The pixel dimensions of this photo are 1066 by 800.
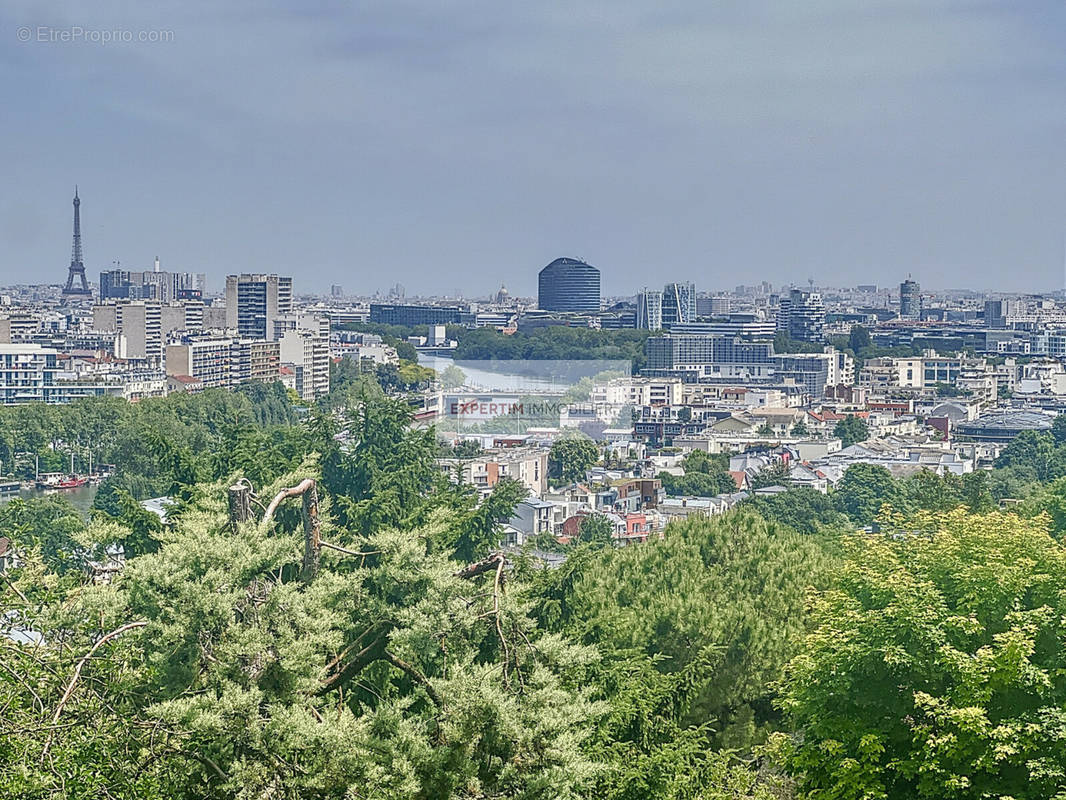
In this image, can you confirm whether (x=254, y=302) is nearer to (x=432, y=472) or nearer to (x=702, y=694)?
(x=432, y=472)

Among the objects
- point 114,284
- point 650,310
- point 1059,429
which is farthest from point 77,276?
point 1059,429

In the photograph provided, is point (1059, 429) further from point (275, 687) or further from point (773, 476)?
point (275, 687)

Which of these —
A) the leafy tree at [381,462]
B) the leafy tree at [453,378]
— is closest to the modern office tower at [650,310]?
the leafy tree at [453,378]

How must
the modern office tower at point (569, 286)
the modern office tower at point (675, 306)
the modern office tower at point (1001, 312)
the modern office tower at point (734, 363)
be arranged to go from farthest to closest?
1. the modern office tower at point (569, 286)
2. the modern office tower at point (1001, 312)
3. the modern office tower at point (675, 306)
4. the modern office tower at point (734, 363)

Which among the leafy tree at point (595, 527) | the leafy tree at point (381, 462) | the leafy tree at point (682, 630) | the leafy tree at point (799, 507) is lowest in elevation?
the leafy tree at point (799, 507)

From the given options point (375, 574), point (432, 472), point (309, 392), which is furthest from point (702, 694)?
point (309, 392)

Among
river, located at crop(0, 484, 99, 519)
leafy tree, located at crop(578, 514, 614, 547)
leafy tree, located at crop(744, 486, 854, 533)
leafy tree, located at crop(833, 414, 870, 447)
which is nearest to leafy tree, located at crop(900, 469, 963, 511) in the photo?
leafy tree, located at crop(744, 486, 854, 533)

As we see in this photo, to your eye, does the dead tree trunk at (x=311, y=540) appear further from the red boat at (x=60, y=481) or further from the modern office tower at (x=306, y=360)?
the modern office tower at (x=306, y=360)
